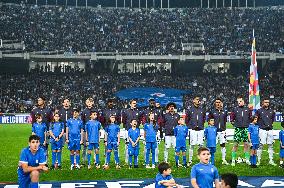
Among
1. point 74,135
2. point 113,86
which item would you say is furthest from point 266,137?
point 113,86

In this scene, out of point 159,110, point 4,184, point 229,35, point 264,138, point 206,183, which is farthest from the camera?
point 229,35

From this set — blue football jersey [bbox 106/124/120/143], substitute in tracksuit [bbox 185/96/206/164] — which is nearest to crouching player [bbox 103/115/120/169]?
blue football jersey [bbox 106/124/120/143]

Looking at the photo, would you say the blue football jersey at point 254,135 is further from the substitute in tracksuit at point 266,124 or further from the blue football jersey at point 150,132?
the blue football jersey at point 150,132

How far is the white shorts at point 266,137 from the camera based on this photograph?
16250 mm

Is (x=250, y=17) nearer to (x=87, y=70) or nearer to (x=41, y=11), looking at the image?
(x=87, y=70)

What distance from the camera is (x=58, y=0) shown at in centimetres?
6381

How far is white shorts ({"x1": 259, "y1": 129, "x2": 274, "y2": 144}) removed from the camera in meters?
16.2

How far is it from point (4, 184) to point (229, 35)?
4859cm

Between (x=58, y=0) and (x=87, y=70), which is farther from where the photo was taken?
(x=58, y=0)

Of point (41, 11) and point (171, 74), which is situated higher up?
point (41, 11)

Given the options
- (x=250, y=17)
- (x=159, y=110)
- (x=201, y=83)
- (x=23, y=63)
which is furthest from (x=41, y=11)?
(x=159, y=110)

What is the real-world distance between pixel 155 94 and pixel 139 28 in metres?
12.8

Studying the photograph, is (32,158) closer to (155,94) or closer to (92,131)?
(92,131)

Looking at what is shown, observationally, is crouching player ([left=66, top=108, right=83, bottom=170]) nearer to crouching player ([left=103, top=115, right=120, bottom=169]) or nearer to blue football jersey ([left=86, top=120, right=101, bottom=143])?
blue football jersey ([left=86, top=120, right=101, bottom=143])
